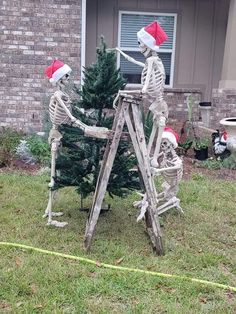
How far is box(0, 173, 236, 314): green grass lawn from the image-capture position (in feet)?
9.50

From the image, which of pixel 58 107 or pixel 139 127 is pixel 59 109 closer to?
pixel 58 107

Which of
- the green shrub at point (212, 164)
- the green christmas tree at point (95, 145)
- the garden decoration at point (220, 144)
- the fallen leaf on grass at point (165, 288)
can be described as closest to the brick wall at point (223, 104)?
the garden decoration at point (220, 144)

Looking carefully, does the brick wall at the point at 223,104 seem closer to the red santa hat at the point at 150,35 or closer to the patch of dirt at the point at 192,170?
the patch of dirt at the point at 192,170

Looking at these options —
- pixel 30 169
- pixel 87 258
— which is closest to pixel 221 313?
pixel 87 258

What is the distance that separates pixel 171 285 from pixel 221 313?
0.46 metres

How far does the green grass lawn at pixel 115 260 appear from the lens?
9.50ft

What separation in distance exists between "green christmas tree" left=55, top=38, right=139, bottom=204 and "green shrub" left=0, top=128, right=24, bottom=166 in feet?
8.98

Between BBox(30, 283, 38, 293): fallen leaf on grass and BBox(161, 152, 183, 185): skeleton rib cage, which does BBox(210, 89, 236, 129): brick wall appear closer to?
BBox(161, 152, 183, 185): skeleton rib cage

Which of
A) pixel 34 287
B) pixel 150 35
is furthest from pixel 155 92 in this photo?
pixel 34 287

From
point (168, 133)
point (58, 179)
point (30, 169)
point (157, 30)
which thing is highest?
point (157, 30)

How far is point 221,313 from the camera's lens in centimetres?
281

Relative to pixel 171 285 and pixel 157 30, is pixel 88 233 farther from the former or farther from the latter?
pixel 157 30

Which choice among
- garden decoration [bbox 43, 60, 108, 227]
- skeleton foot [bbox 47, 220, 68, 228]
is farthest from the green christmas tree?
skeleton foot [bbox 47, 220, 68, 228]

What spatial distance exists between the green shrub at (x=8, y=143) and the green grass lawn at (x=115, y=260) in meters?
1.47
